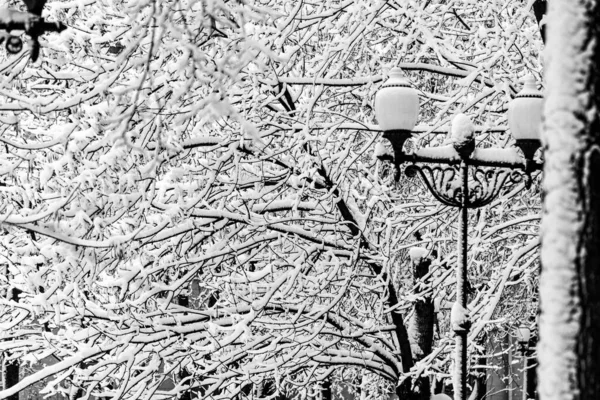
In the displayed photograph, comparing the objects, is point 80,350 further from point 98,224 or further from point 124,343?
point 98,224

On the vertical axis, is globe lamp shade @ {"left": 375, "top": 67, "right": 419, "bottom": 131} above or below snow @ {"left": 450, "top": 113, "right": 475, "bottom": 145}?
above

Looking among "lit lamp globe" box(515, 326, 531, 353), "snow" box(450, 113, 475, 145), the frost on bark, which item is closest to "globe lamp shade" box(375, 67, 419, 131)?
"snow" box(450, 113, 475, 145)

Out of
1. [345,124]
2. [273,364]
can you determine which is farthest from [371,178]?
[273,364]

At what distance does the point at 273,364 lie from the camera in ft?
28.7

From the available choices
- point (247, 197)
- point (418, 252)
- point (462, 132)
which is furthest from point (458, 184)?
point (418, 252)

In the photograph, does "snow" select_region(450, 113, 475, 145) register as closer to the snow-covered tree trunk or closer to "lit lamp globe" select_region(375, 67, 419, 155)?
"lit lamp globe" select_region(375, 67, 419, 155)

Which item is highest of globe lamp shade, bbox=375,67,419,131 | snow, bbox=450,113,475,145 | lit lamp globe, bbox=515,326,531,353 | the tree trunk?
globe lamp shade, bbox=375,67,419,131

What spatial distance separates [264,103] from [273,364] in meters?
2.78

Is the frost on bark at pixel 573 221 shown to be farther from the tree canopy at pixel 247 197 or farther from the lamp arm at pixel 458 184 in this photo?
the tree canopy at pixel 247 197

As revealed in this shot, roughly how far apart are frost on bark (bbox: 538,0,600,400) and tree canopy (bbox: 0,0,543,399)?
4869 mm

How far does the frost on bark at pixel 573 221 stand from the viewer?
105 inches

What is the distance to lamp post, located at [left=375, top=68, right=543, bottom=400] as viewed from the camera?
19.6ft

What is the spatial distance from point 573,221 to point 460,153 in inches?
134

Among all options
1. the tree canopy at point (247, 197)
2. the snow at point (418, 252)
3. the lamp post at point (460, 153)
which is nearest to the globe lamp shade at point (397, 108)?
the lamp post at point (460, 153)
